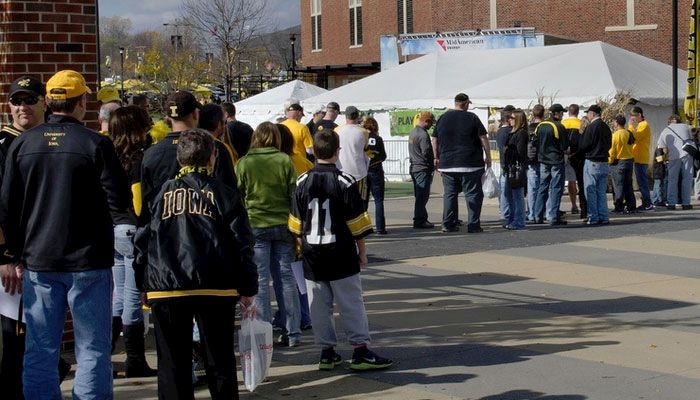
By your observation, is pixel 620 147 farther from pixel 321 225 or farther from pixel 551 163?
pixel 321 225

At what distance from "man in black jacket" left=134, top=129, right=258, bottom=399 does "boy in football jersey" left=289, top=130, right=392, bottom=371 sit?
1.71m

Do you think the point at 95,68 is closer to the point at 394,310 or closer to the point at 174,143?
the point at 174,143

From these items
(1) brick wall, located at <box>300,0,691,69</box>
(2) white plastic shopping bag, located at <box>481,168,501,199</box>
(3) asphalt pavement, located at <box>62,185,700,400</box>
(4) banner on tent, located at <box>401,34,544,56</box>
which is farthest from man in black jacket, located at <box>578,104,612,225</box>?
(1) brick wall, located at <box>300,0,691,69</box>

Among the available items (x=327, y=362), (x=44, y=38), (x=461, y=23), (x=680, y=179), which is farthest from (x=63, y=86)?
(x=461, y=23)

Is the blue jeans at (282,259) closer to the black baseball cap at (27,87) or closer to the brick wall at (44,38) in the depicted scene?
the brick wall at (44,38)

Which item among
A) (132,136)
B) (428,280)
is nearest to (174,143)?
(132,136)

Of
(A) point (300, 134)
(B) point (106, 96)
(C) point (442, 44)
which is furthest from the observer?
(C) point (442, 44)

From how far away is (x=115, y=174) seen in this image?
607 centimetres

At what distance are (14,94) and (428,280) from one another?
252 inches

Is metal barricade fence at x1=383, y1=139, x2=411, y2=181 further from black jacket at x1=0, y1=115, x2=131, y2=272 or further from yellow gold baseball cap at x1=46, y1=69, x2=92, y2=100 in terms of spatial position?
black jacket at x1=0, y1=115, x2=131, y2=272

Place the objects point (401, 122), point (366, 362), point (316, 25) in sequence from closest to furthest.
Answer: point (366, 362), point (401, 122), point (316, 25)

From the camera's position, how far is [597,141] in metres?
17.3

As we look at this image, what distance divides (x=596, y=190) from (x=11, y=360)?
12265 millimetres

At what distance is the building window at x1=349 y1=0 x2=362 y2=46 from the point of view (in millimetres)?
57250
